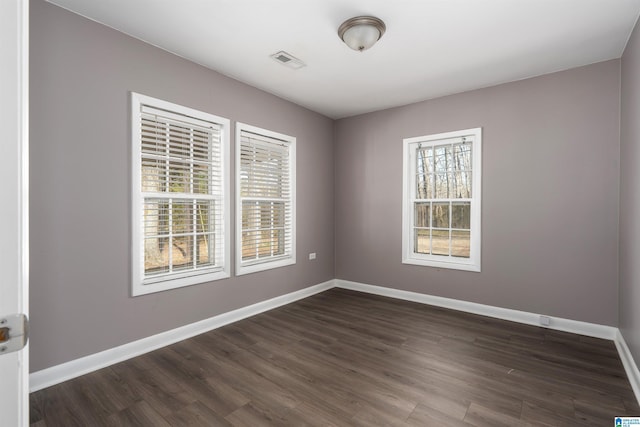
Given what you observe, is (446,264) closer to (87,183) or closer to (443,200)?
(443,200)

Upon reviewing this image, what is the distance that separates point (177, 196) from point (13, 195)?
2370 mm

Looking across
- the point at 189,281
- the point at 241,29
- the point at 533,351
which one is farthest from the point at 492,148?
the point at 189,281

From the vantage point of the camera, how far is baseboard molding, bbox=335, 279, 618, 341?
311 cm

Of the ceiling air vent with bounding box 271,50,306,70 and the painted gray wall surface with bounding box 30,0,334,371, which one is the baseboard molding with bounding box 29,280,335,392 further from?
the ceiling air vent with bounding box 271,50,306,70

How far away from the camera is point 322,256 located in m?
4.96

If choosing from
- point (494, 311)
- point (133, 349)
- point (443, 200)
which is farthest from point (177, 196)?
point (494, 311)

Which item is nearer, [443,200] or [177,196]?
[177,196]

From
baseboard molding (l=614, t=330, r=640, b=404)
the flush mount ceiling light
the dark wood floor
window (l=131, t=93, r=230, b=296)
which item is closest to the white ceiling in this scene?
the flush mount ceiling light

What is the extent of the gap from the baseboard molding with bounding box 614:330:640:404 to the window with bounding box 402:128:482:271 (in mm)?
1380

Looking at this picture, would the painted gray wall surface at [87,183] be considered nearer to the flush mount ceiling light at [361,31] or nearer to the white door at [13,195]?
the flush mount ceiling light at [361,31]

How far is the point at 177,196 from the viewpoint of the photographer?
3.03 meters

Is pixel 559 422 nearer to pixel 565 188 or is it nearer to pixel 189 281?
pixel 565 188

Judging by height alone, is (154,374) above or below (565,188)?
below

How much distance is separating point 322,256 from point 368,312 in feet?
4.39
